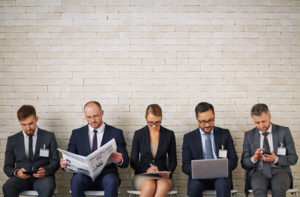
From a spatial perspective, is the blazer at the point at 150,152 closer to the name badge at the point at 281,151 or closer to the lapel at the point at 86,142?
the lapel at the point at 86,142

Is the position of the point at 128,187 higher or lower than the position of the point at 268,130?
lower

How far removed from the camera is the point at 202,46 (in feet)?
15.8

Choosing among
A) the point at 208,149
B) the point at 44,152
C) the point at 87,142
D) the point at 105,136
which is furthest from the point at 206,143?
the point at 44,152

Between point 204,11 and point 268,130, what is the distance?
5.73ft

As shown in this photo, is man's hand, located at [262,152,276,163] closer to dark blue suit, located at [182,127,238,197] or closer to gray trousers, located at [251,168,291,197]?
gray trousers, located at [251,168,291,197]

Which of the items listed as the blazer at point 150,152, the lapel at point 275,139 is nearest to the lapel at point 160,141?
the blazer at point 150,152

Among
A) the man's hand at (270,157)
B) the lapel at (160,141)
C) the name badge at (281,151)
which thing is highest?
the lapel at (160,141)

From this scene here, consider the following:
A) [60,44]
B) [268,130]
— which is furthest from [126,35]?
[268,130]

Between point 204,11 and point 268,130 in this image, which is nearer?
point 268,130

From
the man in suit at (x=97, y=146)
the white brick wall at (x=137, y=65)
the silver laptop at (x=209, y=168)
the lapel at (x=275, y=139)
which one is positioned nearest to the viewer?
the silver laptop at (x=209, y=168)

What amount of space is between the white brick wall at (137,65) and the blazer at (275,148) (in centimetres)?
59

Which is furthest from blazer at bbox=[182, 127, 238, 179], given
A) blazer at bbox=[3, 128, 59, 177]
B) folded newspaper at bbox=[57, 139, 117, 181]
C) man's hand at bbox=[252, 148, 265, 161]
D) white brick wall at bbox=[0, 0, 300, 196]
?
blazer at bbox=[3, 128, 59, 177]

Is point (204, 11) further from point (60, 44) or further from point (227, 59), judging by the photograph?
point (60, 44)

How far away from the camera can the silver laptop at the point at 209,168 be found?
370 centimetres
